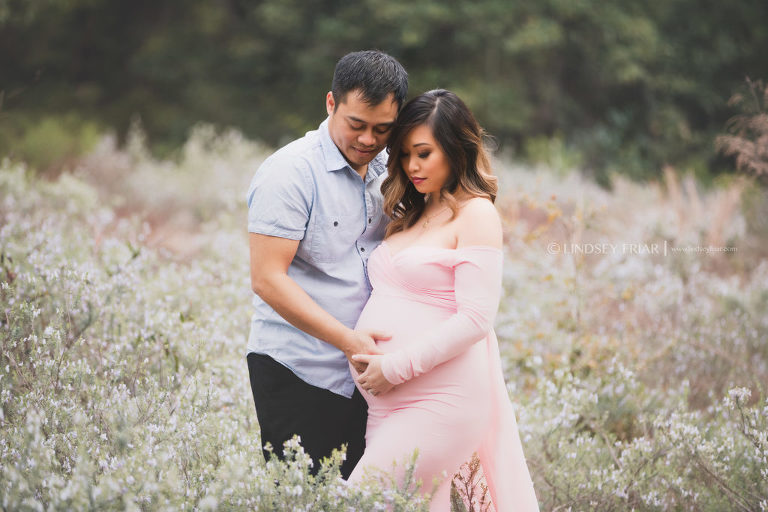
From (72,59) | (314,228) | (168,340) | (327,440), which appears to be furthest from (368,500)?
(72,59)

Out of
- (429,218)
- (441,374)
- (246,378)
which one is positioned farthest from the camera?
(246,378)

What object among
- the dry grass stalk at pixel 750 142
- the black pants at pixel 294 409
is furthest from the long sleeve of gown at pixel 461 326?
the dry grass stalk at pixel 750 142

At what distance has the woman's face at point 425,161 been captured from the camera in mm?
2727

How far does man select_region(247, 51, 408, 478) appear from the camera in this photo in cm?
256

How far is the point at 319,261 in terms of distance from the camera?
270cm

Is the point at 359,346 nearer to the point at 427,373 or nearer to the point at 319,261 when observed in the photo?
the point at 427,373

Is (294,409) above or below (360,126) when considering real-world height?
below

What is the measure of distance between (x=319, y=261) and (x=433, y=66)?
1802 centimetres

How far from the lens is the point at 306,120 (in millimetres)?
20078

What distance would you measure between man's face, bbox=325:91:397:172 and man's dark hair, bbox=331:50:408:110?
0.02 metres

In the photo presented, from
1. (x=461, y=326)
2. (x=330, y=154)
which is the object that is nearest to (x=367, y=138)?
A: (x=330, y=154)

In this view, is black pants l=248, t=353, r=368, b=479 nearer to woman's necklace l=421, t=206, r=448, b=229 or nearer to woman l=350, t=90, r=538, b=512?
woman l=350, t=90, r=538, b=512

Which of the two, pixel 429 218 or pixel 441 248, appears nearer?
pixel 441 248

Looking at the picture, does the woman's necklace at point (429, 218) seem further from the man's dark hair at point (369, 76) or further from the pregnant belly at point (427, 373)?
the man's dark hair at point (369, 76)
